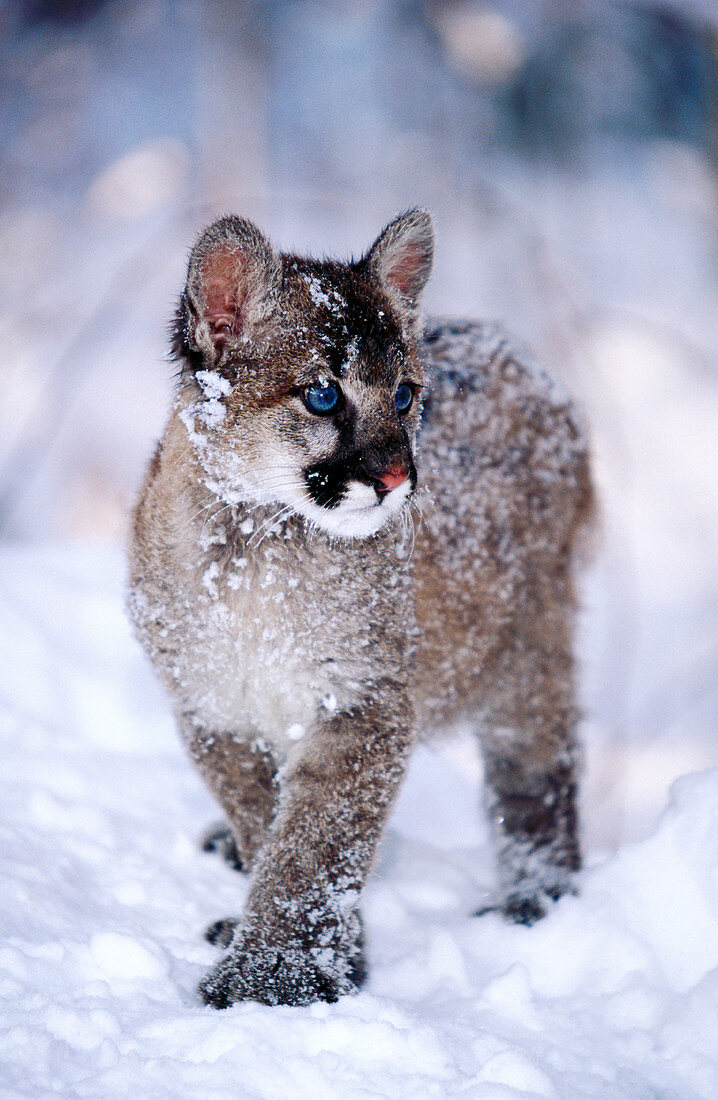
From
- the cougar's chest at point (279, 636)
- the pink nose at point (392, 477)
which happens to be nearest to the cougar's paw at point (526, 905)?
the cougar's chest at point (279, 636)

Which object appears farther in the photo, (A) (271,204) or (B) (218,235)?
(A) (271,204)

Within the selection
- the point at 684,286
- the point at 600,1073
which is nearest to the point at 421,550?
the point at 600,1073

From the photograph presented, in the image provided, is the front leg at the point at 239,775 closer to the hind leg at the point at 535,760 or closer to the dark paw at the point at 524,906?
the dark paw at the point at 524,906

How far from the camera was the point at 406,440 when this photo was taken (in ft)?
8.70

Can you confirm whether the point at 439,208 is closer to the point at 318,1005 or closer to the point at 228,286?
the point at 228,286

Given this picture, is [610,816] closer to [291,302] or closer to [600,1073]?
[600,1073]

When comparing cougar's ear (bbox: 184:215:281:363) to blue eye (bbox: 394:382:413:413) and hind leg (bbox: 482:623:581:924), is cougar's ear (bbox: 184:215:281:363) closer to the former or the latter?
blue eye (bbox: 394:382:413:413)

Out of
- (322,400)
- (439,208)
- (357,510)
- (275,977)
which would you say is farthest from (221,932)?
(439,208)

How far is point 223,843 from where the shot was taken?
11.2 feet

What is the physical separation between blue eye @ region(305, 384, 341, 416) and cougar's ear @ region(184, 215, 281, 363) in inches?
10.0

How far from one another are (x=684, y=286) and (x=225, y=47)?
4.00 meters

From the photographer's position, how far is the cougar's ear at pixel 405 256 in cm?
297

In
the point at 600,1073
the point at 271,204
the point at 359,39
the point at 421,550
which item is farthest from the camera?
the point at 359,39

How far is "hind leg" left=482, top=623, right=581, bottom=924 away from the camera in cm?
353
